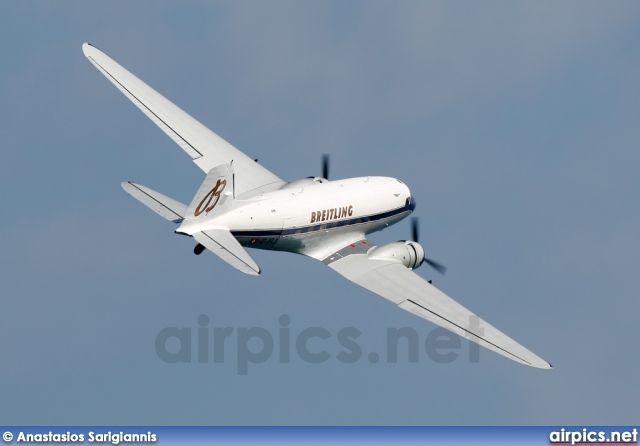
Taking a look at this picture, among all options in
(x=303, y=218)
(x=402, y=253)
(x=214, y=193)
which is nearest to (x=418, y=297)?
(x=402, y=253)

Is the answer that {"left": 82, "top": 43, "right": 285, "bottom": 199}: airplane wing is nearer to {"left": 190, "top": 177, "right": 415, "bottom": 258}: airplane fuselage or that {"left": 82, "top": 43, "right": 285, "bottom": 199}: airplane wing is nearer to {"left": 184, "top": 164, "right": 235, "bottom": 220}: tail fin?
{"left": 190, "top": 177, "right": 415, "bottom": 258}: airplane fuselage

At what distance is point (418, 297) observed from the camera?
80250 mm

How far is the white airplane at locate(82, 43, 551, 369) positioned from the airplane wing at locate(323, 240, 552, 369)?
0.06m

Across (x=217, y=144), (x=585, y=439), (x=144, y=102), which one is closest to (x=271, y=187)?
(x=217, y=144)

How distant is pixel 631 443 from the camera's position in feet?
212

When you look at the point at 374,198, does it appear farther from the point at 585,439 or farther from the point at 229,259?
the point at 585,439

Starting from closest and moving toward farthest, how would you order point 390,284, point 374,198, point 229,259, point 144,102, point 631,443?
point 631,443 < point 229,259 < point 390,284 < point 374,198 < point 144,102

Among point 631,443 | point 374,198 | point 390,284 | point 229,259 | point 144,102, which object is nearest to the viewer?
point 631,443

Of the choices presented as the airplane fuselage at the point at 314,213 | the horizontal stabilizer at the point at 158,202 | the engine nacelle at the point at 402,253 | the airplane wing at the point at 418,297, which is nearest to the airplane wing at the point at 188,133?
the airplane fuselage at the point at 314,213

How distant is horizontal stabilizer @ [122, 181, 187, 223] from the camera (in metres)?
79.4

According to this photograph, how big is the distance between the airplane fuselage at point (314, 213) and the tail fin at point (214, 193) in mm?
565

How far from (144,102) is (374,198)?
17561 mm

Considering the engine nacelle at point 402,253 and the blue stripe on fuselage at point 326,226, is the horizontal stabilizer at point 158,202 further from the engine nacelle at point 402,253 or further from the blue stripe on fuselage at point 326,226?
the engine nacelle at point 402,253

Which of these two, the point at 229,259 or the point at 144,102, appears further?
the point at 144,102
